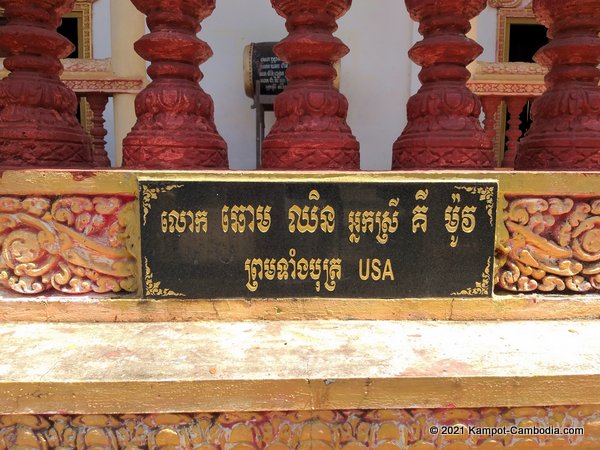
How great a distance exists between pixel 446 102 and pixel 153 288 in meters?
1.10

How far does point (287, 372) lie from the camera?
1.17 metres

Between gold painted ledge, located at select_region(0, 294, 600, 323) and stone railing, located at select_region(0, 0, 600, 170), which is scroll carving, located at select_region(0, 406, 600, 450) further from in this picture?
stone railing, located at select_region(0, 0, 600, 170)

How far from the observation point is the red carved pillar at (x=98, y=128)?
3.48m

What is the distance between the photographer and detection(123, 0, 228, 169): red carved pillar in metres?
1.52

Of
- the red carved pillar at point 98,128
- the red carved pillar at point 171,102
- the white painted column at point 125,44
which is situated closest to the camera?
the red carved pillar at point 171,102

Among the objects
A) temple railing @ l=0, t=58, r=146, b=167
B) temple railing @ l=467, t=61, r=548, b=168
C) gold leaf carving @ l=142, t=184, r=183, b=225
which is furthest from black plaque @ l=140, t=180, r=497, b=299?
temple railing @ l=0, t=58, r=146, b=167

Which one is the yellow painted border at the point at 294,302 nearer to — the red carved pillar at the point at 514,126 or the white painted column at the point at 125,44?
the red carved pillar at the point at 514,126

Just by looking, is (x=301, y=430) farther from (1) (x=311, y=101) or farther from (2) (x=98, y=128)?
(2) (x=98, y=128)

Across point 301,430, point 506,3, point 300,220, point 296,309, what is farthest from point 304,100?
point 506,3

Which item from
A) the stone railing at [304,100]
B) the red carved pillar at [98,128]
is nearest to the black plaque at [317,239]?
the stone railing at [304,100]

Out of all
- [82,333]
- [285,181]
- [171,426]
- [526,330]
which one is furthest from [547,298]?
[82,333]

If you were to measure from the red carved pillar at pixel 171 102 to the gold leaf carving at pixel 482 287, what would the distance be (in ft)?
2.98

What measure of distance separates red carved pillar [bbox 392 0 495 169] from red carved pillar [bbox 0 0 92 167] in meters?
1.14

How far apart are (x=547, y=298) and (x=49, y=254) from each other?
155cm
